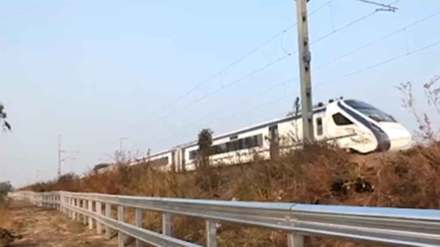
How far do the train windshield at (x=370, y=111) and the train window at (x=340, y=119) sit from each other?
0.86 metres

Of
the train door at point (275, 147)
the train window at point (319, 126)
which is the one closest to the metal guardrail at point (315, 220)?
the train door at point (275, 147)

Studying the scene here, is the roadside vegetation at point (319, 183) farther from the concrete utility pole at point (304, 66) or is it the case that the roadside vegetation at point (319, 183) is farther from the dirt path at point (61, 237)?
the concrete utility pole at point (304, 66)

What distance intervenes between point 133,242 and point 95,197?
4187 mm

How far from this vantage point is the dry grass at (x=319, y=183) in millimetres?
7523

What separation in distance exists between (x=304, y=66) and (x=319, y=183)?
11.1m

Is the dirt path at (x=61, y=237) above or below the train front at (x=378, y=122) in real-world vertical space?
below

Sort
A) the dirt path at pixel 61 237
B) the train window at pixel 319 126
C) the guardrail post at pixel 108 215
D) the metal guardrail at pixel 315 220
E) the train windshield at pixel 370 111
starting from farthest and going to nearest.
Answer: the train window at pixel 319 126
the train windshield at pixel 370 111
the guardrail post at pixel 108 215
the dirt path at pixel 61 237
the metal guardrail at pixel 315 220

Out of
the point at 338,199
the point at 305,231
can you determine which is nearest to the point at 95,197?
the point at 338,199

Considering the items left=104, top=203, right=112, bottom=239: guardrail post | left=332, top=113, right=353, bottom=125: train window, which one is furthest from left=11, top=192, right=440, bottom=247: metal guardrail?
left=332, top=113, right=353, bottom=125: train window

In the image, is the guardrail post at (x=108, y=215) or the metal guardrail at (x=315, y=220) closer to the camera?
the metal guardrail at (x=315, y=220)

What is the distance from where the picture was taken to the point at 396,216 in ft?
10.9

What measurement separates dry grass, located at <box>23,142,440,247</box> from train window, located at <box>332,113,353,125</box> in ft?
50.2

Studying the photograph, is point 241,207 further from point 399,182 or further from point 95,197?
point 95,197

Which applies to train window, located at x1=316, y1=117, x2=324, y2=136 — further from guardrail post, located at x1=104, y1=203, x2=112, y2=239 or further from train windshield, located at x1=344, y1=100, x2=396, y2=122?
guardrail post, located at x1=104, y1=203, x2=112, y2=239
